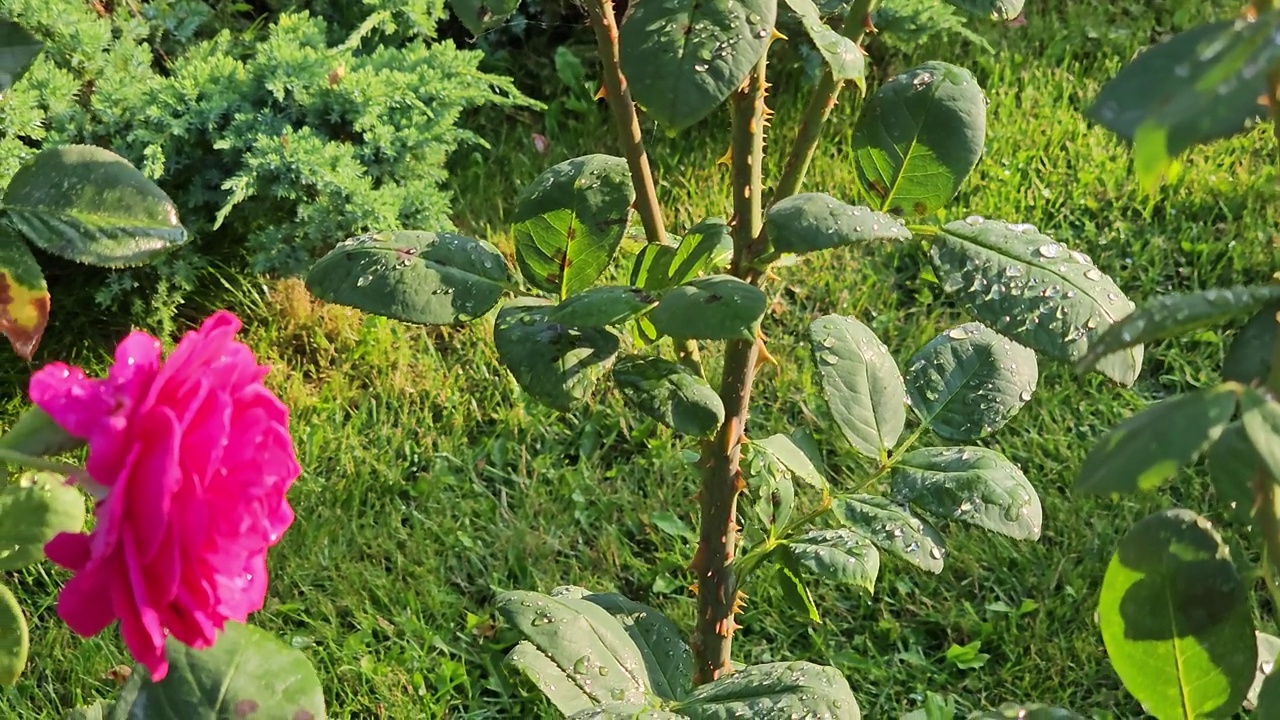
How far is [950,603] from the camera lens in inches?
81.7

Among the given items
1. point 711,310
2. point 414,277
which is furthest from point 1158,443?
point 414,277

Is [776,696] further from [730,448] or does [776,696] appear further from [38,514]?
[38,514]

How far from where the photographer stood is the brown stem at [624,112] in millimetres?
899

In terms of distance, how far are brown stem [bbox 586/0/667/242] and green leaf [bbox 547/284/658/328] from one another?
0.49ft

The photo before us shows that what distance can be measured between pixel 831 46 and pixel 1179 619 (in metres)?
0.43

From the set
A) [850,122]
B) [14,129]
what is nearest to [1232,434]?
[14,129]

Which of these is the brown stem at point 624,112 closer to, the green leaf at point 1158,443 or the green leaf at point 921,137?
the green leaf at point 921,137

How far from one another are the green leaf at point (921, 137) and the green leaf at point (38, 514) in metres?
0.68

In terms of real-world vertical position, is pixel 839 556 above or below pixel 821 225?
below

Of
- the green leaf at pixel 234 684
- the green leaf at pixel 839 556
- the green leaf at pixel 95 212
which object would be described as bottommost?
the green leaf at pixel 839 556

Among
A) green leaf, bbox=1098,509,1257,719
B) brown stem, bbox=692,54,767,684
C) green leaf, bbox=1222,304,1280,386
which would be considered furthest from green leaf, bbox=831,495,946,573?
green leaf, bbox=1222,304,1280,386

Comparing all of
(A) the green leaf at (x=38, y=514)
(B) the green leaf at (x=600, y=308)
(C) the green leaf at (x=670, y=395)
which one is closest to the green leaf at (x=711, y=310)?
(B) the green leaf at (x=600, y=308)

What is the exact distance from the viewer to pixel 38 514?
569 mm

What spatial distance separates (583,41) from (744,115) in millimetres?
2413
